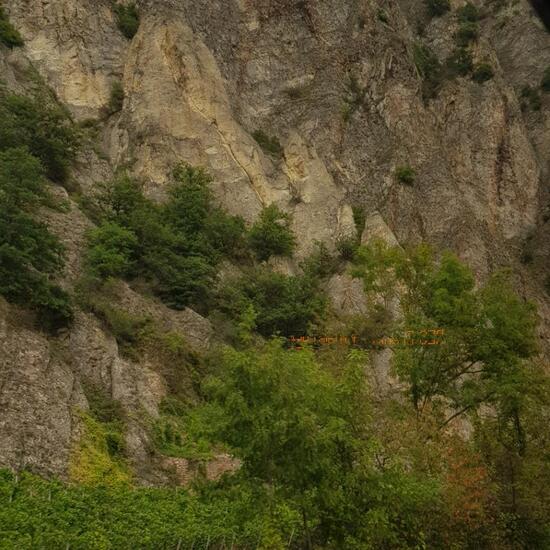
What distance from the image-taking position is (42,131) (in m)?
28.0

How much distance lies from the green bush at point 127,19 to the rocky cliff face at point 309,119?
0.47 meters

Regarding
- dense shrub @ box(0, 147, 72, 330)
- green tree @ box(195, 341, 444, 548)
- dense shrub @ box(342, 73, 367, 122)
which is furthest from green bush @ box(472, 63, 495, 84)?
green tree @ box(195, 341, 444, 548)

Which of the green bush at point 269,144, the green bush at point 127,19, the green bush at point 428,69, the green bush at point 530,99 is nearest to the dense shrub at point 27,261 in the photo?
the green bush at point 269,144

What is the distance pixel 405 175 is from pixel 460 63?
1491cm

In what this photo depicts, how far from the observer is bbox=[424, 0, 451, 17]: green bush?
53.6 m

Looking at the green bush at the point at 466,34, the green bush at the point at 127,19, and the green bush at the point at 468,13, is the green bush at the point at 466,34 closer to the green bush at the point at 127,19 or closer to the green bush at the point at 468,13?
the green bush at the point at 468,13

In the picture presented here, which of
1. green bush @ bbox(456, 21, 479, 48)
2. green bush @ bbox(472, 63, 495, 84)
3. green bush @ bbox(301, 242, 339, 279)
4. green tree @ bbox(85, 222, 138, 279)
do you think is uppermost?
green bush @ bbox(456, 21, 479, 48)

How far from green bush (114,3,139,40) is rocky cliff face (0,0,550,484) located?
470mm

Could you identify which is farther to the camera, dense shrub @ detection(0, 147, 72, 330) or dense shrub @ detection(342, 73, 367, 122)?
dense shrub @ detection(342, 73, 367, 122)

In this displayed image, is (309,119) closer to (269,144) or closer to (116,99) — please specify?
(269,144)

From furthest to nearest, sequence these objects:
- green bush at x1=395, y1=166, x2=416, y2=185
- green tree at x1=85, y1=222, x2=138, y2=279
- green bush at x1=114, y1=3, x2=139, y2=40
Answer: green bush at x1=114, y1=3, x2=139, y2=40 → green bush at x1=395, y1=166, x2=416, y2=185 → green tree at x1=85, y1=222, x2=138, y2=279

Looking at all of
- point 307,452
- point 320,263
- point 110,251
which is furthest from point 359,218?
point 307,452

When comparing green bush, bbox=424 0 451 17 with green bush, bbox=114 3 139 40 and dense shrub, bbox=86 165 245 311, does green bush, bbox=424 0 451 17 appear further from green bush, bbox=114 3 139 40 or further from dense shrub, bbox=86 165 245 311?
dense shrub, bbox=86 165 245 311

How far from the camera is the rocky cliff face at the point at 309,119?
111ft
